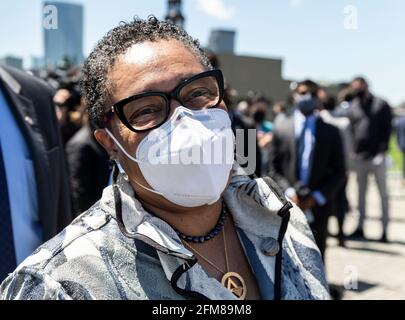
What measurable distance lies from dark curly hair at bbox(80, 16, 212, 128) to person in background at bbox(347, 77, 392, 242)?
5766 mm

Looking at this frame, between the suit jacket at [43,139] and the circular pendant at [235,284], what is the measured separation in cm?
84

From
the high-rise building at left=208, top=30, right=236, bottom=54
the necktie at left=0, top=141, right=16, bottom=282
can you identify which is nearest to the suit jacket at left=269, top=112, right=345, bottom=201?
the high-rise building at left=208, top=30, right=236, bottom=54

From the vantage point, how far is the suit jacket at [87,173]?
11.4ft

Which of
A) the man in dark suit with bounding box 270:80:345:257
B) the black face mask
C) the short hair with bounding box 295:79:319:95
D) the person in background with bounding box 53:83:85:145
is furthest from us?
the black face mask

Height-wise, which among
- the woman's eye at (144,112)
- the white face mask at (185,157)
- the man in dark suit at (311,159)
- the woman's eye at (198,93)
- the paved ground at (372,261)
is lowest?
the paved ground at (372,261)

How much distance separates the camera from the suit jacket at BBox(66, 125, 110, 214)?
3.48 meters

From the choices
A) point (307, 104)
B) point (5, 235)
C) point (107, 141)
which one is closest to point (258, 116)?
point (307, 104)

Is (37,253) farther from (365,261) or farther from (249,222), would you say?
(365,261)

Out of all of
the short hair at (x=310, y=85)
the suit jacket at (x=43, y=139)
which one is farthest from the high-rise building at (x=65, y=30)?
the short hair at (x=310, y=85)

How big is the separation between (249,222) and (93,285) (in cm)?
46

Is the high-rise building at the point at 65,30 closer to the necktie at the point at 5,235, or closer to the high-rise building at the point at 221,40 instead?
the necktie at the point at 5,235

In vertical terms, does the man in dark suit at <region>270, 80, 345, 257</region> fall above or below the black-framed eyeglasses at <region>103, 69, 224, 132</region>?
below

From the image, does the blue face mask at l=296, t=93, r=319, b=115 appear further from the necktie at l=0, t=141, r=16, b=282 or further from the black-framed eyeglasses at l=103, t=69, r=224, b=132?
the black-framed eyeglasses at l=103, t=69, r=224, b=132
